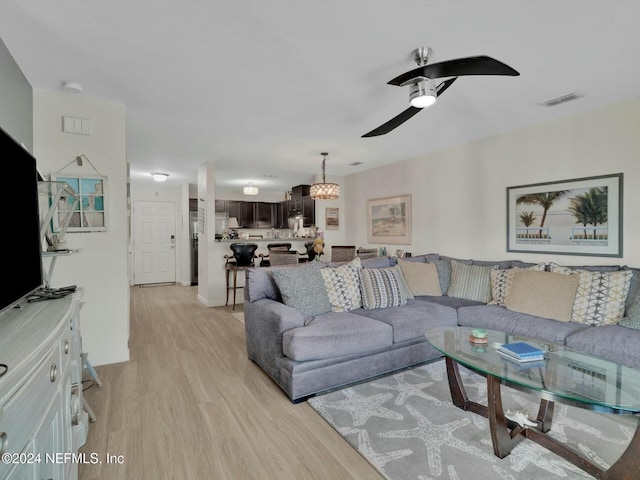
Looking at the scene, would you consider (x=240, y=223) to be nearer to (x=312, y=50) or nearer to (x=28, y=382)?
(x=312, y=50)

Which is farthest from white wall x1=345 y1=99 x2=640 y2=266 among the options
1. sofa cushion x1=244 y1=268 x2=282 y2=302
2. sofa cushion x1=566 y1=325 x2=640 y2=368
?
Answer: sofa cushion x1=244 y1=268 x2=282 y2=302

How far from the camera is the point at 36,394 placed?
990 mm

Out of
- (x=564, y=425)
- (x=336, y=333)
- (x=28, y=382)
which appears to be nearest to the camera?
(x=28, y=382)

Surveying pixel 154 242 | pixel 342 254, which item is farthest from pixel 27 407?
pixel 154 242

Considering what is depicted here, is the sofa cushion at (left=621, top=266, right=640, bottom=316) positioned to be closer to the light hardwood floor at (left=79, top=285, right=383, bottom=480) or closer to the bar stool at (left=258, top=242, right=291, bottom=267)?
the light hardwood floor at (left=79, top=285, right=383, bottom=480)

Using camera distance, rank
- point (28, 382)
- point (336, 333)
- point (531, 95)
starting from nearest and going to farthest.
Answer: point (28, 382), point (336, 333), point (531, 95)

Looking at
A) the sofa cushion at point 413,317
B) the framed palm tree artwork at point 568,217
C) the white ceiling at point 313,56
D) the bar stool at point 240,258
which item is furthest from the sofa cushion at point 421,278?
the bar stool at point 240,258

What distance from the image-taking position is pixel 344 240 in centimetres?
674

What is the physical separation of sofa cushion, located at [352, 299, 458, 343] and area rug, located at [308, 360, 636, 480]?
41 cm

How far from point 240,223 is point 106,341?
231 inches

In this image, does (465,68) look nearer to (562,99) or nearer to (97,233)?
(562,99)

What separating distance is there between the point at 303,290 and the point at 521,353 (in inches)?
66.5

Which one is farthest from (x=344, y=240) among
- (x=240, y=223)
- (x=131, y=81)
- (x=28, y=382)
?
(x=28, y=382)

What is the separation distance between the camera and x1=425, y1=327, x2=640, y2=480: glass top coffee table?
148 centimetres
